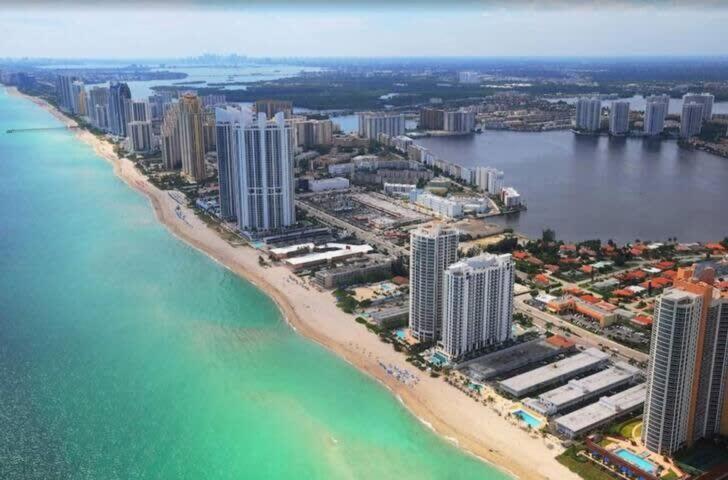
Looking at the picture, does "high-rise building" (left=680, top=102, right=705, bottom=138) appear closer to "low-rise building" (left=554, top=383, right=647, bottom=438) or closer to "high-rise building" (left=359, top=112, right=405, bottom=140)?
"high-rise building" (left=359, top=112, right=405, bottom=140)

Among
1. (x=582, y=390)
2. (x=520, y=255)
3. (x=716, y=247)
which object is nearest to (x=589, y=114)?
(x=716, y=247)

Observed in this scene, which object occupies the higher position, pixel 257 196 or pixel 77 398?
pixel 257 196

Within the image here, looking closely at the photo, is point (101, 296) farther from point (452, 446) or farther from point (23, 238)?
point (452, 446)

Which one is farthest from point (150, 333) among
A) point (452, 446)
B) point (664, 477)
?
point (664, 477)

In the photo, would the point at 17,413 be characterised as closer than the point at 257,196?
Yes

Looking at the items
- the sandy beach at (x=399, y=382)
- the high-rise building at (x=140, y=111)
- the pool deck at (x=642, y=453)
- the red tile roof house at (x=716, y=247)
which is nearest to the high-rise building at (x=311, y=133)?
the high-rise building at (x=140, y=111)

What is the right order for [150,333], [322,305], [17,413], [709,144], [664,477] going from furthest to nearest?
[709,144] → [322,305] → [150,333] → [17,413] → [664,477]
